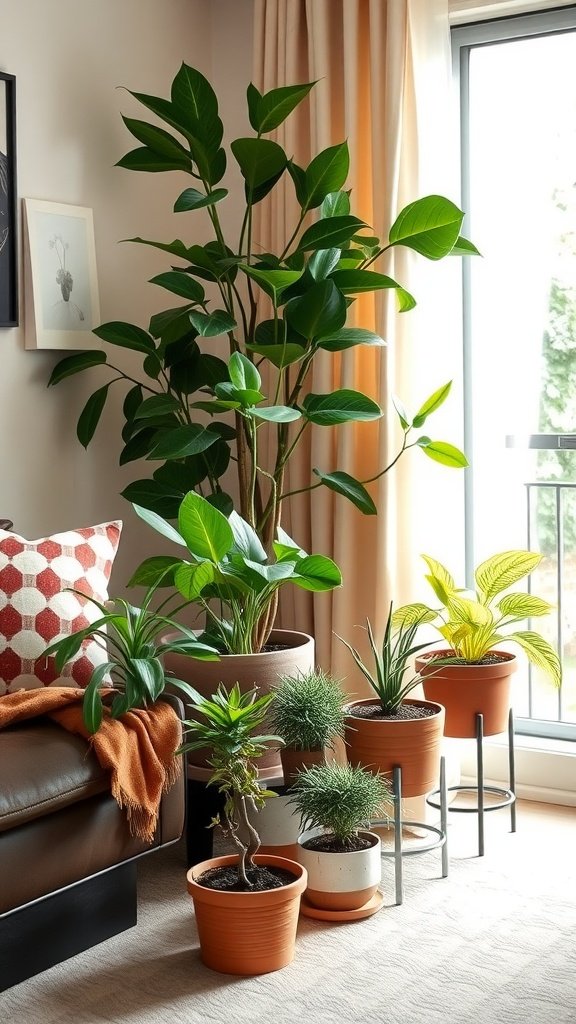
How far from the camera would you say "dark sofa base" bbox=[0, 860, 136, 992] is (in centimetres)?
222

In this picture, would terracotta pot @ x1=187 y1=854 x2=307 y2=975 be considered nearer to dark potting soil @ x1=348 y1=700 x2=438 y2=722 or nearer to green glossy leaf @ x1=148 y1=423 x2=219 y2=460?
dark potting soil @ x1=348 y1=700 x2=438 y2=722

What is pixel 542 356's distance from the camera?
344 centimetres

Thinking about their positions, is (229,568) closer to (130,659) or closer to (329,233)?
(130,659)

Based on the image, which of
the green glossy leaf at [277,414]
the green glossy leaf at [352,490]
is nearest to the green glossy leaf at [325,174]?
the green glossy leaf at [277,414]

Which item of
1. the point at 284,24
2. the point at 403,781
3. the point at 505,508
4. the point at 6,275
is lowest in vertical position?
the point at 403,781

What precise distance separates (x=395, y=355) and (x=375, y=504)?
0.43 m

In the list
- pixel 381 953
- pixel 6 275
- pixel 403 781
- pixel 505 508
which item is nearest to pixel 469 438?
pixel 505 508

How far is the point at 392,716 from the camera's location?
276 cm

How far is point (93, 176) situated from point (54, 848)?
2.00 m

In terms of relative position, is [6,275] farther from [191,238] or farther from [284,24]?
[284,24]

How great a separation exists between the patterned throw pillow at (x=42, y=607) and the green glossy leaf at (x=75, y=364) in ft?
2.14

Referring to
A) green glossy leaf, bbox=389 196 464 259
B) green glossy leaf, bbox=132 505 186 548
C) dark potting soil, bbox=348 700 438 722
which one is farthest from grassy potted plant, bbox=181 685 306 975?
Result: green glossy leaf, bbox=389 196 464 259

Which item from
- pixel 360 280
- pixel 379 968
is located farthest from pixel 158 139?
pixel 379 968

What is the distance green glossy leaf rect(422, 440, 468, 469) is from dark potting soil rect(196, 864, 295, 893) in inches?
45.5
